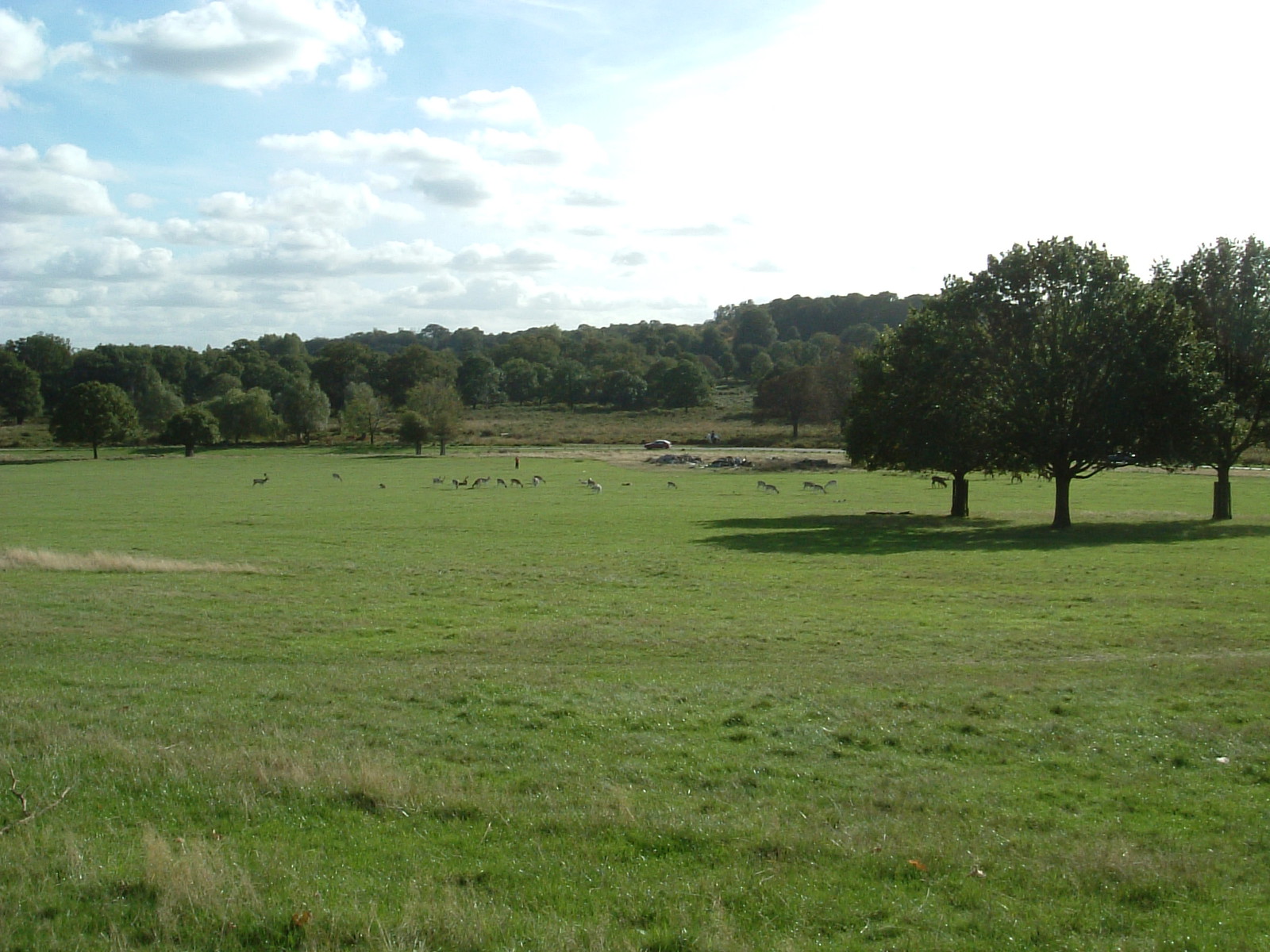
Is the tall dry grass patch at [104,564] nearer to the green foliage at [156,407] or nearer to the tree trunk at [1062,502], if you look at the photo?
the tree trunk at [1062,502]

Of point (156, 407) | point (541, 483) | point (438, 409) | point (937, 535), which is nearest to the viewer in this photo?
point (937, 535)

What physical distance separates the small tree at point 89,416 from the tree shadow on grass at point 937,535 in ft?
318

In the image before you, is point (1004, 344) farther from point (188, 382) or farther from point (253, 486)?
point (188, 382)

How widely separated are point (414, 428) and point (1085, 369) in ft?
324

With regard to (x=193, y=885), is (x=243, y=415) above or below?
above

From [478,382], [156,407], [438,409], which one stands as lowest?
[438,409]

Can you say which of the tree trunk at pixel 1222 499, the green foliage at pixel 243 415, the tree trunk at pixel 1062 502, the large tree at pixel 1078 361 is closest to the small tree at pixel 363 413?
the green foliage at pixel 243 415

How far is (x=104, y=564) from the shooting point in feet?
102

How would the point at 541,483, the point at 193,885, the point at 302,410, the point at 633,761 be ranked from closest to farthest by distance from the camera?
the point at 193,885
the point at 633,761
the point at 541,483
the point at 302,410

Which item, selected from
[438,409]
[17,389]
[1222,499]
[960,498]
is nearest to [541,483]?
[960,498]

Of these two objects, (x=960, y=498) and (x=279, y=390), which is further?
(x=279, y=390)

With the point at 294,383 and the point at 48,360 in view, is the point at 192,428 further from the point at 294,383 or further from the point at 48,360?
the point at 48,360

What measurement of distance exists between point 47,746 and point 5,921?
14.5 ft

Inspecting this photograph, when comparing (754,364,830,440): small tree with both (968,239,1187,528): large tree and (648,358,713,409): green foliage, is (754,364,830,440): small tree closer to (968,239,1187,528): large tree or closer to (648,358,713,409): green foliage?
(648,358,713,409): green foliage
